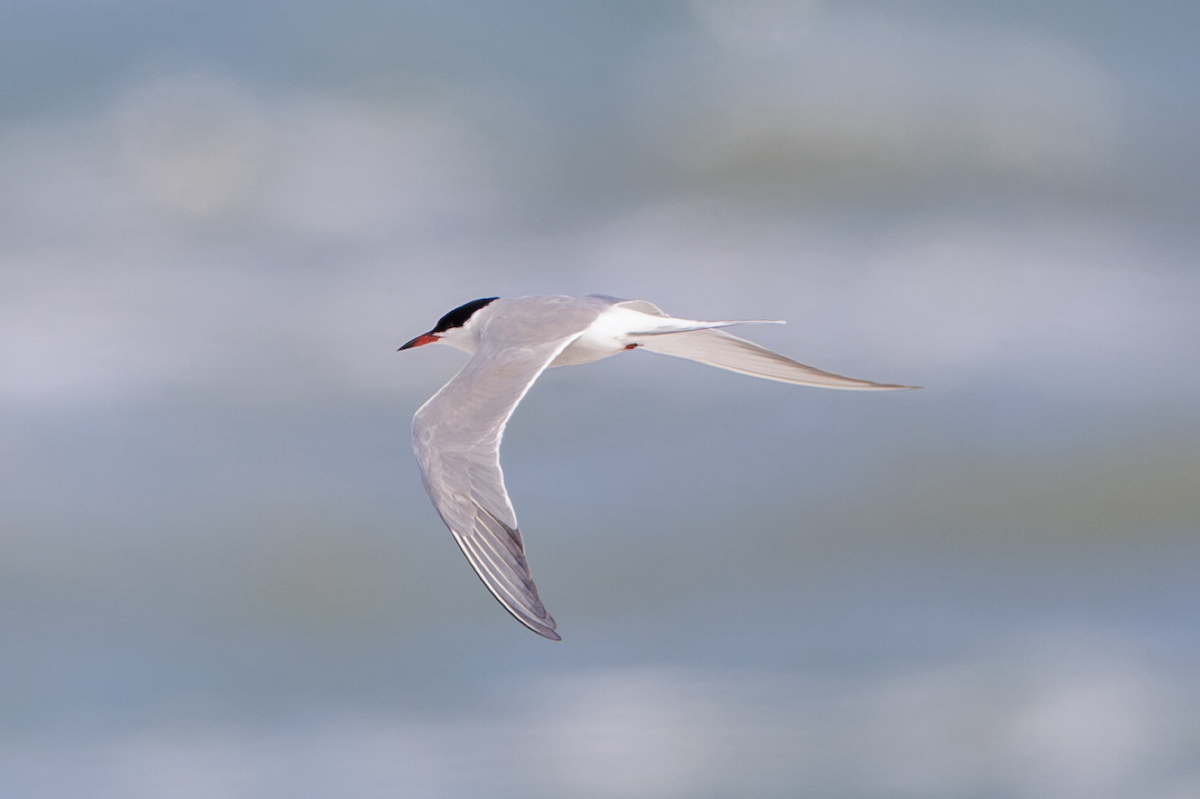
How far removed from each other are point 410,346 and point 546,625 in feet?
6.24

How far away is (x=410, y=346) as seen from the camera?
5211 millimetres

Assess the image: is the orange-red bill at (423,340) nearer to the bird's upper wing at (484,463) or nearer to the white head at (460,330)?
the white head at (460,330)

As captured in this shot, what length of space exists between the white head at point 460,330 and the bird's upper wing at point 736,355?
564 millimetres

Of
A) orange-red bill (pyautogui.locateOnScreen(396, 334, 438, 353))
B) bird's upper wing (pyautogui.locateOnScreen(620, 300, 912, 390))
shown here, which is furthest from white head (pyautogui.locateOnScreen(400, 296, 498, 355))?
bird's upper wing (pyautogui.locateOnScreen(620, 300, 912, 390))

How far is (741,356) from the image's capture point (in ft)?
16.4

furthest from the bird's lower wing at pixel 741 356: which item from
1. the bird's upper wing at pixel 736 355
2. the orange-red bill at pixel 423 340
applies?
the orange-red bill at pixel 423 340

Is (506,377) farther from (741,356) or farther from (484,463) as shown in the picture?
(741,356)

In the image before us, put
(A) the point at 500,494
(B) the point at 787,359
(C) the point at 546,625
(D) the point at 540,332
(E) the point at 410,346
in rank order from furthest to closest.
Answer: (E) the point at 410,346 → (B) the point at 787,359 → (D) the point at 540,332 → (A) the point at 500,494 → (C) the point at 546,625

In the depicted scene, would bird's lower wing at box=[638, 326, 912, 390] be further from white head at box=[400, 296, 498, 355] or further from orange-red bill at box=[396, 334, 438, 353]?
orange-red bill at box=[396, 334, 438, 353]

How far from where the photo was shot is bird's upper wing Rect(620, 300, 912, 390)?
4.78 m

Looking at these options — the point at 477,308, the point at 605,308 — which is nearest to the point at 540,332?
the point at 605,308

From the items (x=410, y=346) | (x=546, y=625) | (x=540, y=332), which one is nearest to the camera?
(x=546, y=625)

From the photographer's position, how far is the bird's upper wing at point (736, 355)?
478cm

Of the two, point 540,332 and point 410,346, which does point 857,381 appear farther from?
point 410,346
